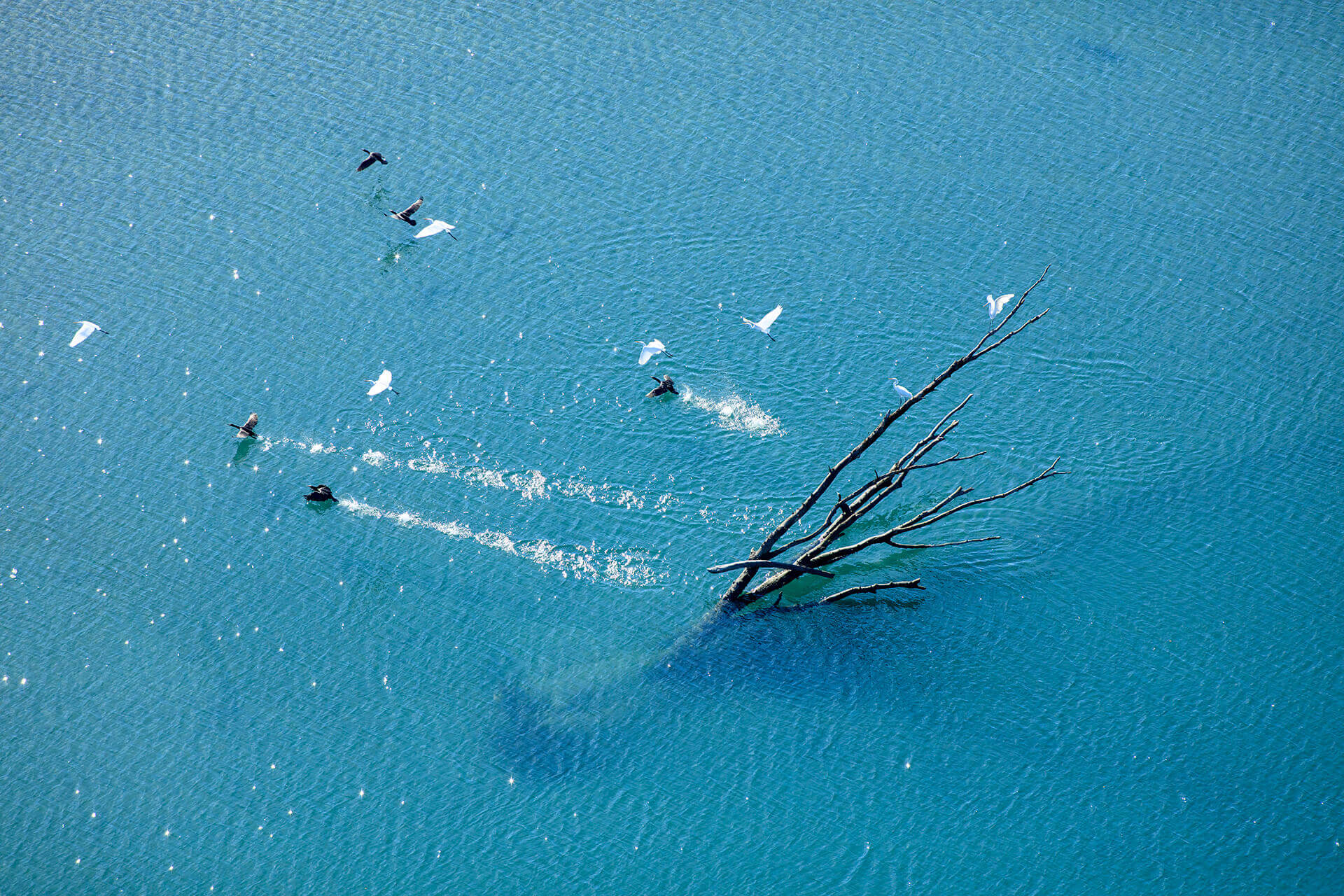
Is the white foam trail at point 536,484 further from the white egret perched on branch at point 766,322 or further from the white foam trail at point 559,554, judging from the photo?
the white egret perched on branch at point 766,322

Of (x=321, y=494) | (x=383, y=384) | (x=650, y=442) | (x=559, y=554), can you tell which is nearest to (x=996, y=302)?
(x=650, y=442)

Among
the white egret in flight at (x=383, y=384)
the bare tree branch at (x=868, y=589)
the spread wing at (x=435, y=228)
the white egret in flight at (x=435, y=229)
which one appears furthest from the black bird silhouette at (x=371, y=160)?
the bare tree branch at (x=868, y=589)

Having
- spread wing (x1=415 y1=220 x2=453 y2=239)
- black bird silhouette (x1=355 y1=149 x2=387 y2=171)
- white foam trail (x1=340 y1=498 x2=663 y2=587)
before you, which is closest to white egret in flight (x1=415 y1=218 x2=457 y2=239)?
spread wing (x1=415 y1=220 x2=453 y2=239)

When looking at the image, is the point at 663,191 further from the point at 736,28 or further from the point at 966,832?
the point at 966,832

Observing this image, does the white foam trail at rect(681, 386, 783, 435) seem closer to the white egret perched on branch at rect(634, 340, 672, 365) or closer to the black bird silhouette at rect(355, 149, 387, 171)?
the white egret perched on branch at rect(634, 340, 672, 365)

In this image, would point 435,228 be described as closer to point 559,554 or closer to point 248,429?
point 248,429

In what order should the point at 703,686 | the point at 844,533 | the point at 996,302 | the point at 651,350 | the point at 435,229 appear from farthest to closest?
the point at 435,229, the point at 996,302, the point at 651,350, the point at 844,533, the point at 703,686
